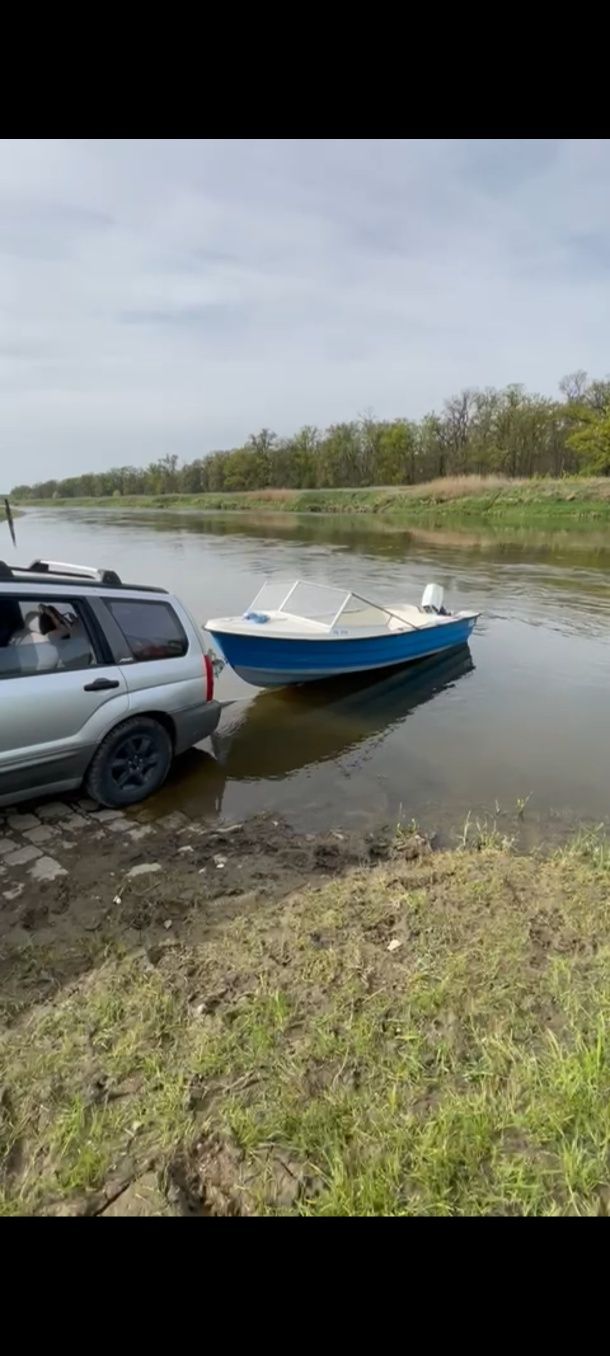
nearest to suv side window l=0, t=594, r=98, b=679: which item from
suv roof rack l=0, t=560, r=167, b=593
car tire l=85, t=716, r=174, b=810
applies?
suv roof rack l=0, t=560, r=167, b=593

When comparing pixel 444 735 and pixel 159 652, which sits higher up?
pixel 159 652

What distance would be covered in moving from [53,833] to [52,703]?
104cm

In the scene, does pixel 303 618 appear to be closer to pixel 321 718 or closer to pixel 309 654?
pixel 309 654

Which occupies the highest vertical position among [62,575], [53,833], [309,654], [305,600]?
[62,575]

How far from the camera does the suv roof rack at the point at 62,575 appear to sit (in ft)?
15.5

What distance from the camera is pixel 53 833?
4.73 m

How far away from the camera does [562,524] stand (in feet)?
126

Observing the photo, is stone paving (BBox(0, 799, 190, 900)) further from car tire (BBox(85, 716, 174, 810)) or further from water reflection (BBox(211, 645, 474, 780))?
water reflection (BBox(211, 645, 474, 780))

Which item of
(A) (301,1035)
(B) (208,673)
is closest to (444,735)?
(B) (208,673)

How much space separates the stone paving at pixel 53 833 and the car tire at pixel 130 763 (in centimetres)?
17

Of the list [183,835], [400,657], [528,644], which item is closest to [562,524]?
[528,644]

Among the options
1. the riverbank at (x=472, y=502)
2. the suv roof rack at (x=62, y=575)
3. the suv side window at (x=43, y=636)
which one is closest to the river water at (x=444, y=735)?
the suv side window at (x=43, y=636)
